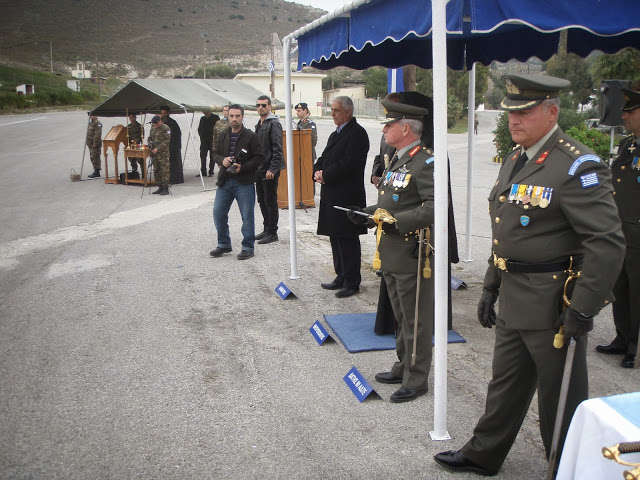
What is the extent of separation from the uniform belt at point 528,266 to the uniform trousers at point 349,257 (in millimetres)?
3435

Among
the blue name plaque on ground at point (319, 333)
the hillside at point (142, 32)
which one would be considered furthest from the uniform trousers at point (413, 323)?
the hillside at point (142, 32)

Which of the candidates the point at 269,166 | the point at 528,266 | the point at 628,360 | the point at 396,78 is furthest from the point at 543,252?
the point at 269,166

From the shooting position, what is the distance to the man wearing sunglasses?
29.7 feet

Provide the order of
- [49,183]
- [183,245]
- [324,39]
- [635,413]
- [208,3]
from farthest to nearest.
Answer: [208,3], [49,183], [183,245], [324,39], [635,413]

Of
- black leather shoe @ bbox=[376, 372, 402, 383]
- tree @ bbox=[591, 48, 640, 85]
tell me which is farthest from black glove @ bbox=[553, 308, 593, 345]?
tree @ bbox=[591, 48, 640, 85]

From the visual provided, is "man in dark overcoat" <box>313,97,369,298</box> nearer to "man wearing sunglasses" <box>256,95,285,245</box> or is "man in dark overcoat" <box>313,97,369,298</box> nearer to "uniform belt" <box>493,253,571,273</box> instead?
"man wearing sunglasses" <box>256,95,285,245</box>

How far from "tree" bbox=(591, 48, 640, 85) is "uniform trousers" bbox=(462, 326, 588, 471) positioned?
529 inches

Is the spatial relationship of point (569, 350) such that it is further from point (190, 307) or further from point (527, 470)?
point (190, 307)

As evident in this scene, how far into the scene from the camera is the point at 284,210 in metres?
11.7

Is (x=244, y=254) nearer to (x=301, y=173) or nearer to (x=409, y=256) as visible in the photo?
(x=301, y=173)

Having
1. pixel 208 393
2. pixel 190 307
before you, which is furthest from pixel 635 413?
pixel 190 307

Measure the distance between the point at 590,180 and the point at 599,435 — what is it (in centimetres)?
119

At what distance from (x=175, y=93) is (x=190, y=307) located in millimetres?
9573

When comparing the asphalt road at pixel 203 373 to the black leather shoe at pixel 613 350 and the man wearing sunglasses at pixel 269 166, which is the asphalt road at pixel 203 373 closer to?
the black leather shoe at pixel 613 350
